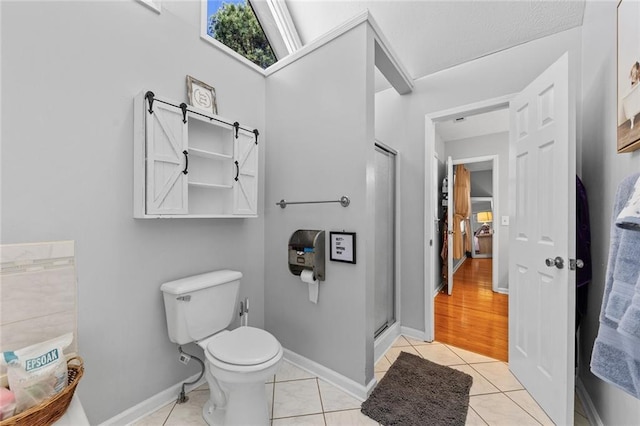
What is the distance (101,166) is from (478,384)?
2671 mm

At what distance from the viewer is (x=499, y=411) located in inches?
59.7

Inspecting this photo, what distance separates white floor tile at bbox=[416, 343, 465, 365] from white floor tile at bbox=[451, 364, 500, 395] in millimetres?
97

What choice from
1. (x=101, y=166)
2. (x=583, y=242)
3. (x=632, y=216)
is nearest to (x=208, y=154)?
(x=101, y=166)

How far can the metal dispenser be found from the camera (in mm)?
1797

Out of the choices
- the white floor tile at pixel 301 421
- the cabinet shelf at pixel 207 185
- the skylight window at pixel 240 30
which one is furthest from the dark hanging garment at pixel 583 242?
the skylight window at pixel 240 30

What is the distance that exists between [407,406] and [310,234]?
1217 mm

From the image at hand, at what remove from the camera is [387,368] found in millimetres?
1967

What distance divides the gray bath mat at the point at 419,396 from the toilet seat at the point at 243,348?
2.36ft

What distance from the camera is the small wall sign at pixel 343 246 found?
1.67m

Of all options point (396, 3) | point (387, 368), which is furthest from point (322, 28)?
point (387, 368)

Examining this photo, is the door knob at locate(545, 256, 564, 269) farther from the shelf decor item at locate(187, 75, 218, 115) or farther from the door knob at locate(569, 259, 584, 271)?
the shelf decor item at locate(187, 75, 218, 115)

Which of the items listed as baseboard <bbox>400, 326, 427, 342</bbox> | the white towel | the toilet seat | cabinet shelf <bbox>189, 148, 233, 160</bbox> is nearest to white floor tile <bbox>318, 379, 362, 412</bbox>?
the toilet seat

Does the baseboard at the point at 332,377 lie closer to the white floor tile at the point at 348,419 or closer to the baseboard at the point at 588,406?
the white floor tile at the point at 348,419

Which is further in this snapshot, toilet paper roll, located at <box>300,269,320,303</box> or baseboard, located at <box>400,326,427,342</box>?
baseboard, located at <box>400,326,427,342</box>
